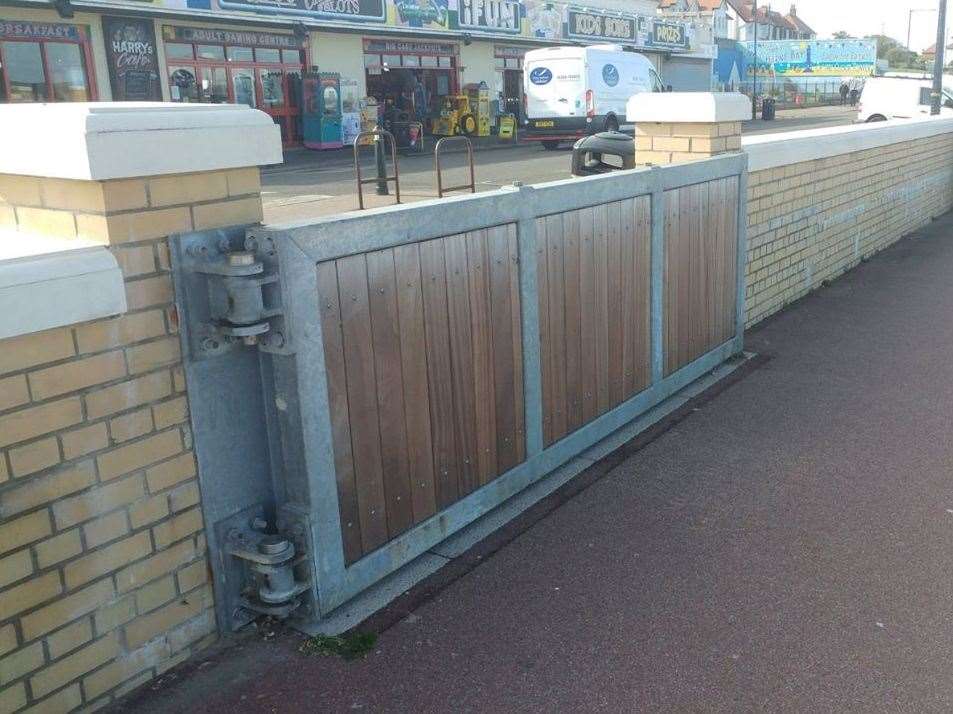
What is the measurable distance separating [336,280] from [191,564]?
1188 mm

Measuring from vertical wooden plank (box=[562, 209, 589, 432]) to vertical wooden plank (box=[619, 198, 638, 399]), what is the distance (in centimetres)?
48

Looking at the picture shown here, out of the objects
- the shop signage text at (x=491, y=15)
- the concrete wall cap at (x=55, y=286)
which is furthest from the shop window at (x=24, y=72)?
the concrete wall cap at (x=55, y=286)

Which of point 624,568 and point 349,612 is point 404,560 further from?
point 624,568

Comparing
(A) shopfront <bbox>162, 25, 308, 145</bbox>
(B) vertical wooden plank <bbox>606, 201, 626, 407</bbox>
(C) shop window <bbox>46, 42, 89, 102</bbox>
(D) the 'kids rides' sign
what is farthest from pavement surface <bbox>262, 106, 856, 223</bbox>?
(D) the 'kids rides' sign

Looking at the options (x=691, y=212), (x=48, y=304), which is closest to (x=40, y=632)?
(x=48, y=304)

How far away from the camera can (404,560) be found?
13.7 feet

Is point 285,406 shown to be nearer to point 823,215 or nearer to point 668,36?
point 823,215

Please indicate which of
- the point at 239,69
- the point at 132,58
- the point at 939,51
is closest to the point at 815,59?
the point at 939,51

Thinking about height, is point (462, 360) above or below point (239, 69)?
below

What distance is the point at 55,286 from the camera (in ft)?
9.44

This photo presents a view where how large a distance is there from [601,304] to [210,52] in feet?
70.7

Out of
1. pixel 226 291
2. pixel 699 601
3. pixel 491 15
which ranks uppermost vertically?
pixel 491 15

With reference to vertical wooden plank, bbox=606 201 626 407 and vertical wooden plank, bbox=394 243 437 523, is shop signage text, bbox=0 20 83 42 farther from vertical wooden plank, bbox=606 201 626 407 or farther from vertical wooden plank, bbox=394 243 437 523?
vertical wooden plank, bbox=394 243 437 523

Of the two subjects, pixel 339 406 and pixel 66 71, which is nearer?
pixel 339 406
